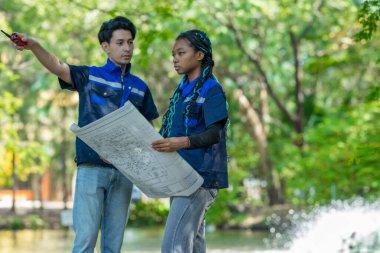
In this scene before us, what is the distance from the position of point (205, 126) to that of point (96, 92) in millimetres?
809

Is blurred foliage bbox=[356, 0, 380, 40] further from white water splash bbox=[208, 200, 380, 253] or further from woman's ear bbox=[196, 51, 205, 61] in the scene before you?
woman's ear bbox=[196, 51, 205, 61]

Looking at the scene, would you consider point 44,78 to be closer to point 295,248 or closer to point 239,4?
point 239,4

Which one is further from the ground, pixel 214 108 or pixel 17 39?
pixel 17 39

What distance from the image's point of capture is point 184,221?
205 inches

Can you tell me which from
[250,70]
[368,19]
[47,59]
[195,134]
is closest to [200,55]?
[195,134]

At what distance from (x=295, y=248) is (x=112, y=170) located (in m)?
7.29

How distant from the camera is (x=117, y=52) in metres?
5.78

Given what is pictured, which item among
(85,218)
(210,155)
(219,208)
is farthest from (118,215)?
(219,208)

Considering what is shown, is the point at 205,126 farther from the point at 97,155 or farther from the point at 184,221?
the point at 97,155

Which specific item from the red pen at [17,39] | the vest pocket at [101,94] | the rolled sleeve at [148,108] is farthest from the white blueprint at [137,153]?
the rolled sleeve at [148,108]

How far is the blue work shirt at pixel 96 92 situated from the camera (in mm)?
5660

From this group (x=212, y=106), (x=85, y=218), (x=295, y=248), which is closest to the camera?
(x=212, y=106)

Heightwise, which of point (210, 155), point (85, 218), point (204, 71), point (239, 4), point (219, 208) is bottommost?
point (219, 208)

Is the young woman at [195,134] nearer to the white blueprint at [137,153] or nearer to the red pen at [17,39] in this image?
the white blueprint at [137,153]
